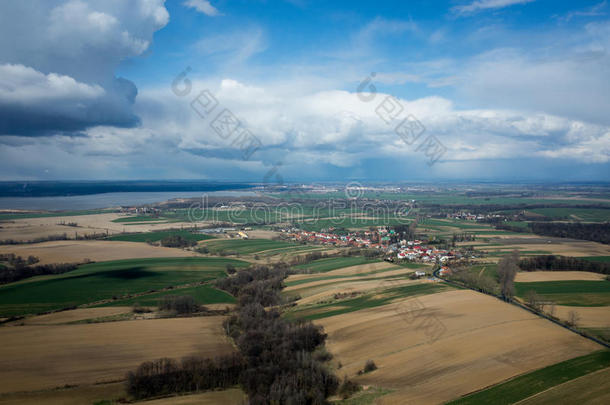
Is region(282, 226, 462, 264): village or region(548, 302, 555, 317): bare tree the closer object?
region(548, 302, 555, 317): bare tree

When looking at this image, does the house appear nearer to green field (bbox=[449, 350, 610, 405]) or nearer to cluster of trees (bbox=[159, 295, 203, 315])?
green field (bbox=[449, 350, 610, 405])

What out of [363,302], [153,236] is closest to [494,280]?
[363,302]

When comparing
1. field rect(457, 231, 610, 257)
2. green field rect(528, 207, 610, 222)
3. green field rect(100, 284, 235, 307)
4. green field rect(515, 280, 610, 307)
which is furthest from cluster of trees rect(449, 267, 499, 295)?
green field rect(528, 207, 610, 222)

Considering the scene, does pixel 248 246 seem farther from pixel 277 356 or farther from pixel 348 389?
pixel 348 389

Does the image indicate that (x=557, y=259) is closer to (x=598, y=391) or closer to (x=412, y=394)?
(x=598, y=391)

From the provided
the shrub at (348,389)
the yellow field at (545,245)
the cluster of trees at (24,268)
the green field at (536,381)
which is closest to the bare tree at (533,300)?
the green field at (536,381)

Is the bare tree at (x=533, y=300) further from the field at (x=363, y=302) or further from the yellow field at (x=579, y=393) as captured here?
the yellow field at (x=579, y=393)
